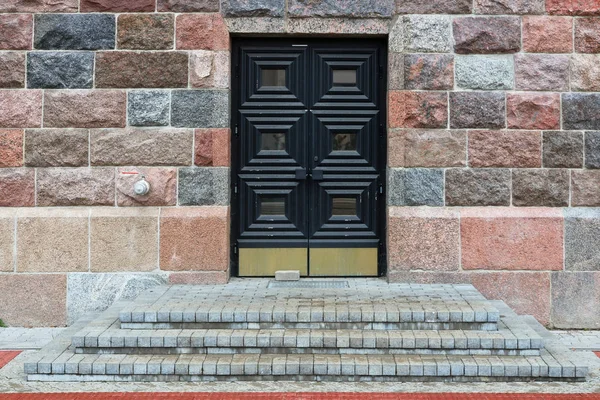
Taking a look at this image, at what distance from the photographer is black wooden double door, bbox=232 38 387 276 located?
27.8ft

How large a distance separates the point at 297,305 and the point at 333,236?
1.69 metres

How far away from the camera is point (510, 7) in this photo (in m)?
8.14

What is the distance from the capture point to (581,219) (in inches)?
319

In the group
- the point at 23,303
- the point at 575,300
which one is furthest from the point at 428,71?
the point at 23,303

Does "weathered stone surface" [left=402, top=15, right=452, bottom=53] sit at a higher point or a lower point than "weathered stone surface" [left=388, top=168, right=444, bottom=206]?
higher

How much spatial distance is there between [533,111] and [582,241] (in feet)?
4.59

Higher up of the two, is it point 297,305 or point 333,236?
point 333,236

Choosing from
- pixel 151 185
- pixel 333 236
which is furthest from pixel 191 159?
pixel 333 236

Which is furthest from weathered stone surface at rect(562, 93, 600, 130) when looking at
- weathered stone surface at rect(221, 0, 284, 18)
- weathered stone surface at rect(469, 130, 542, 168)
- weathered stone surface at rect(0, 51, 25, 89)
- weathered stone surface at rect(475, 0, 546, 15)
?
weathered stone surface at rect(0, 51, 25, 89)

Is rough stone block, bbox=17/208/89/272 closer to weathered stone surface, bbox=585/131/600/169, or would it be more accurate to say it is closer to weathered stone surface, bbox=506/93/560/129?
weathered stone surface, bbox=506/93/560/129

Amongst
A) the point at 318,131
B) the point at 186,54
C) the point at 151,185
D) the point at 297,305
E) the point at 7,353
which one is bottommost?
the point at 7,353

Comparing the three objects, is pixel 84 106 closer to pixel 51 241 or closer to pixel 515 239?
pixel 51 241

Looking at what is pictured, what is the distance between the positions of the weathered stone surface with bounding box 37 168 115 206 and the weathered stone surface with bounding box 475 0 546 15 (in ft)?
13.5

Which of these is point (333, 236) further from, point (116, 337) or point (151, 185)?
point (116, 337)
